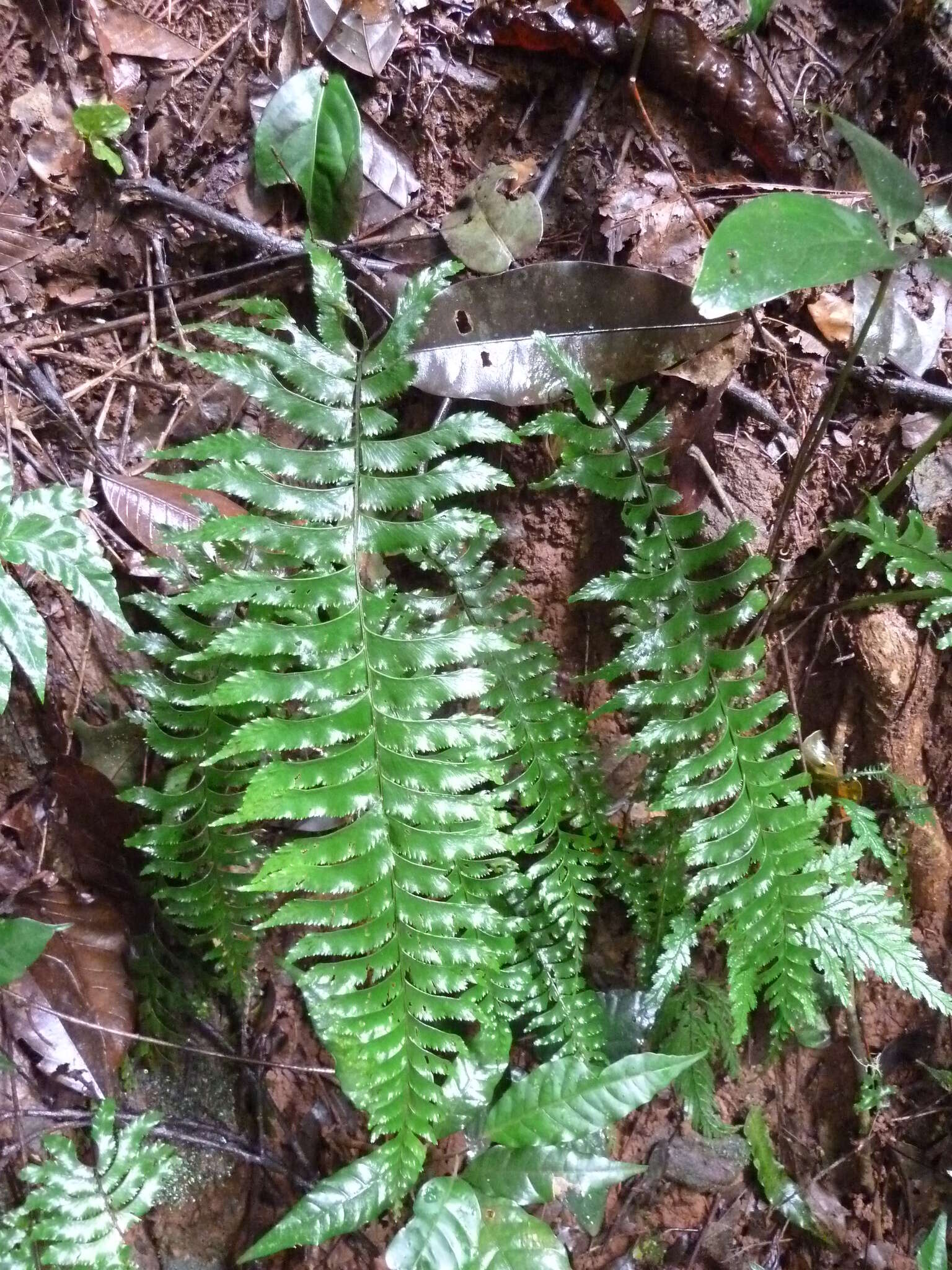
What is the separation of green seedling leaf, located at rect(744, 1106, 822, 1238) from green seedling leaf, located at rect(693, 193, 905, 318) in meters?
2.66

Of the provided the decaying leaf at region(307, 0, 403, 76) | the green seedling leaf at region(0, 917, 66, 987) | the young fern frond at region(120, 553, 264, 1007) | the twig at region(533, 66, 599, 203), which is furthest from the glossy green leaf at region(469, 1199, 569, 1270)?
the decaying leaf at region(307, 0, 403, 76)

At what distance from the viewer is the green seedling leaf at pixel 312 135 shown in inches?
98.6

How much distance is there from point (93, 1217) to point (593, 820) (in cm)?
157

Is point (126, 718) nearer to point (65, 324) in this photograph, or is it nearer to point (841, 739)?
point (65, 324)

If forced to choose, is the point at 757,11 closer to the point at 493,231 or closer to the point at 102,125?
the point at 493,231

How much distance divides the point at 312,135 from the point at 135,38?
58cm

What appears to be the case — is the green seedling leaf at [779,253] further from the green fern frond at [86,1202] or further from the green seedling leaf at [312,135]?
the green fern frond at [86,1202]

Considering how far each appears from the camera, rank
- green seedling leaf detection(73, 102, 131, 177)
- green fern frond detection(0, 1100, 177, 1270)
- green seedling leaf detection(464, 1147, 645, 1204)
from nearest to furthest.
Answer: green fern frond detection(0, 1100, 177, 1270) < green seedling leaf detection(464, 1147, 645, 1204) < green seedling leaf detection(73, 102, 131, 177)

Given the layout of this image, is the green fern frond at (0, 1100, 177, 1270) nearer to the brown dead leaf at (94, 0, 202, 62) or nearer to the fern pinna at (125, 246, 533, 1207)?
the fern pinna at (125, 246, 533, 1207)

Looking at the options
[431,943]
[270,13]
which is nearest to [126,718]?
[431,943]

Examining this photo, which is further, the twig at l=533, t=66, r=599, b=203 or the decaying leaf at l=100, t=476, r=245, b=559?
the twig at l=533, t=66, r=599, b=203

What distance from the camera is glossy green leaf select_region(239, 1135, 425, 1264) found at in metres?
2.08

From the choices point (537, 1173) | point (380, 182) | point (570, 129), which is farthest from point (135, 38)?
point (537, 1173)

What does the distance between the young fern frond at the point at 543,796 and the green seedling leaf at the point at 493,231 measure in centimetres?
81
